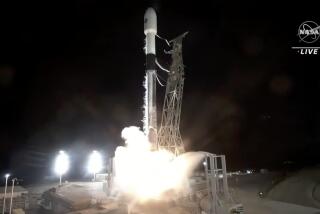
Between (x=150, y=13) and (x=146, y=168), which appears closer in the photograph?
(x=146, y=168)

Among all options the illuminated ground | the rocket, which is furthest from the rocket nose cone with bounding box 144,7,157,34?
the illuminated ground

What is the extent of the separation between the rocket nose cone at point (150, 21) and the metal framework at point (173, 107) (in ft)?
10.1

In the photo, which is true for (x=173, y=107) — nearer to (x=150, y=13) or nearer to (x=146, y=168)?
(x=146, y=168)

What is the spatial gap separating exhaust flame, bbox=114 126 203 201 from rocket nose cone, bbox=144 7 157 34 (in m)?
13.2

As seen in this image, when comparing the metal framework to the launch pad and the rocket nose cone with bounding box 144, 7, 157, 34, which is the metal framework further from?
the rocket nose cone with bounding box 144, 7, 157, 34

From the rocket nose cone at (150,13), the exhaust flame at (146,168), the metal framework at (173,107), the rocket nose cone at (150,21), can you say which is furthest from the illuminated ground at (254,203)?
the rocket nose cone at (150,13)

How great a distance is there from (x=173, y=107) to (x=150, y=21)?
455 inches

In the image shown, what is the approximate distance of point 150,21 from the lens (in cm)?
4031

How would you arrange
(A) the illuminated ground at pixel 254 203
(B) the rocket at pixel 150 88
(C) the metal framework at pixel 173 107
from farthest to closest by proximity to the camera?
(C) the metal framework at pixel 173 107
(B) the rocket at pixel 150 88
(A) the illuminated ground at pixel 254 203

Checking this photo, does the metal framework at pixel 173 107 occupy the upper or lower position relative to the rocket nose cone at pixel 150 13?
lower

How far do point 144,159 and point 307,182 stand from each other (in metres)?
22.6

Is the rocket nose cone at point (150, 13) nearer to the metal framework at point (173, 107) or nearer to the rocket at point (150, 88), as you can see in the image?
the rocket at point (150, 88)

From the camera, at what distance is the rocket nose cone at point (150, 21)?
4019 centimetres

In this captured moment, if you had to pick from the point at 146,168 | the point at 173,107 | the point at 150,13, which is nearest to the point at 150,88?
the point at 173,107
